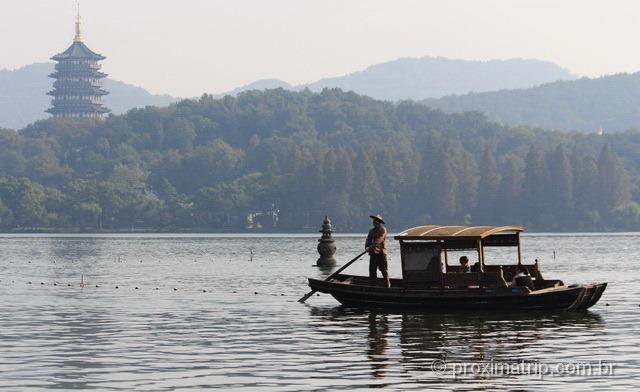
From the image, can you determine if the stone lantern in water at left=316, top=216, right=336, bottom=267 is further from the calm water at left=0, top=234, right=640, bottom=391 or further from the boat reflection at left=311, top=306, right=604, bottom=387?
the boat reflection at left=311, top=306, right=604, bottom=387

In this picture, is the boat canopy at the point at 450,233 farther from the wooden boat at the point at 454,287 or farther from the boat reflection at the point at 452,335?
the boat reflection at the point at 452,335

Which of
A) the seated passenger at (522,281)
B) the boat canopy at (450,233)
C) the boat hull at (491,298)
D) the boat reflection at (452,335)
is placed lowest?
the boat reflection at (452,335)

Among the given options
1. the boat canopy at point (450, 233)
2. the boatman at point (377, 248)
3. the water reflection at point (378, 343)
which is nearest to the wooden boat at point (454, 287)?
the boat canopy at point (450, 233)

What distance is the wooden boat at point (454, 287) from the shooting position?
4059cm

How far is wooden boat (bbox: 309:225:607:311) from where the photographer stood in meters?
40.6

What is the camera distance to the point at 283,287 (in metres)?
58.0

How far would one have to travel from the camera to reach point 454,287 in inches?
1640

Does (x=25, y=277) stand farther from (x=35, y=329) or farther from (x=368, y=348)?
(x=368, y=348)

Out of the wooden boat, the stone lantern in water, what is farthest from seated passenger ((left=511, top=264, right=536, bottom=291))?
the stone lantern in water

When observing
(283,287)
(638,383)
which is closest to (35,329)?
(638,383)

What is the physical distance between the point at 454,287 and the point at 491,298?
160cm

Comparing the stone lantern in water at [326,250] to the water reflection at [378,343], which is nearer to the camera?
the water reflection at [378,343]

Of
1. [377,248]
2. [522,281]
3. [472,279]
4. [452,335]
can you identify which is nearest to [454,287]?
[472,279]

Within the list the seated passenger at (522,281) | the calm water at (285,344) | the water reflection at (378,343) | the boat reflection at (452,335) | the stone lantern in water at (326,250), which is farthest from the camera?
the stone lantern in water at (326,250)
